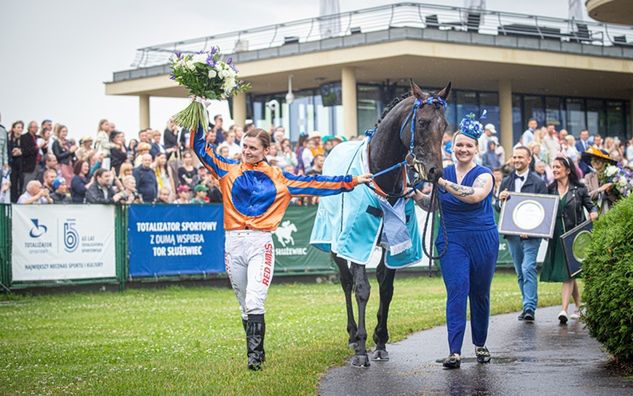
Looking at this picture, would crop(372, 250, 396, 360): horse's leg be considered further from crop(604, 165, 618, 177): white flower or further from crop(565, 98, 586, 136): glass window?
crop(565, 98, 586, 136): glass window

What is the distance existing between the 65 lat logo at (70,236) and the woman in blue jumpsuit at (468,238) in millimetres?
9732

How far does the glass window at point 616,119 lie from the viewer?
44.5 m

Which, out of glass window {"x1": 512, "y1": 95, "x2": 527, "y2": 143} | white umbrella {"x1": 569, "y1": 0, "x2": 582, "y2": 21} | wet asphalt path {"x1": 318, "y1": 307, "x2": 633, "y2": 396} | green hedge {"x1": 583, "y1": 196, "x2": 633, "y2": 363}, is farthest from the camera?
white umbrella {"x1": 569, "y1": 0, "x2": 582, "y2": 21}

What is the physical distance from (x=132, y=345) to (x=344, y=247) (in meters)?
2.93

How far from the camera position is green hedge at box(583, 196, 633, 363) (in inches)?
339

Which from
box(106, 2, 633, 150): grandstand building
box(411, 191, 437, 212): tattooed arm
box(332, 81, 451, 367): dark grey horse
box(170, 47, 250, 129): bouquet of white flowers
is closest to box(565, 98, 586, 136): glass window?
box(106, 2, 633, 150): grandstand building

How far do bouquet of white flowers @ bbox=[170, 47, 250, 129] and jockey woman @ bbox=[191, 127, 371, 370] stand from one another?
17 centimetres

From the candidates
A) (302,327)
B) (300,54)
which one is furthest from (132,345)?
(300,54)

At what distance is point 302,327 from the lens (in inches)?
497

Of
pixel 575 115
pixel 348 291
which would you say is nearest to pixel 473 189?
pixel 348 291

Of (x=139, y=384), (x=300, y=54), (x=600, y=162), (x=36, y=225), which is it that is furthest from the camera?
(x=300, y=54)

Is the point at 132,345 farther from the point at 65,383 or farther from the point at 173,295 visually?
the point at 173,295

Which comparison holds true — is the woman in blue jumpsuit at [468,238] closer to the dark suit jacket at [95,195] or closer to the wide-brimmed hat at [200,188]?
the dark suit jacket at [95,195]

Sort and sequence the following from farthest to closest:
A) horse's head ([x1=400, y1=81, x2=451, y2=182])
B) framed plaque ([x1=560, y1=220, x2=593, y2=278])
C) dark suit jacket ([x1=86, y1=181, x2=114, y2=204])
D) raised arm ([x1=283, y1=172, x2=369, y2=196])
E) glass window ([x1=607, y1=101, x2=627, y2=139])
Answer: glass window ([x1=607, y1=101, x2=627, y2=139]) → dark suit jacket ([x1=86, y1=181, x2=114, y2=204]) → framed plaque ([x1=560, y1=220, x2=593, y2=278]) → raised arm ([x1=283, y1=172, x2=369, y2=196]) → horse's head ([x1=400, y1=81, x2=451, y2=182])
